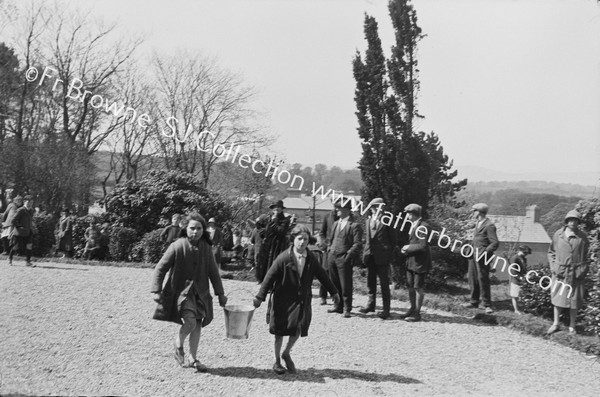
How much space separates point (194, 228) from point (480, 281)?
6.01 metres

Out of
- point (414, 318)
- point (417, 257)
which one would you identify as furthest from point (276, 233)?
point (414, 318)

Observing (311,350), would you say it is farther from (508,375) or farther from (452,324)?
(452,324)

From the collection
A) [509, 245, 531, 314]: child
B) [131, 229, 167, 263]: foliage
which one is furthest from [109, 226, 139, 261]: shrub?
[509, 245, 531, 314]: child

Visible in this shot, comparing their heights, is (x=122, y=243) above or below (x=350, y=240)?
below

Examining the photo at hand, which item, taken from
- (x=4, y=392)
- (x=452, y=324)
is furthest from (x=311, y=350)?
(x=4, y=392)

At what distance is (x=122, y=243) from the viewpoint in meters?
16.4

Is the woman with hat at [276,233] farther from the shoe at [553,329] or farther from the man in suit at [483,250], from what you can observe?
the shoe at [553,329]

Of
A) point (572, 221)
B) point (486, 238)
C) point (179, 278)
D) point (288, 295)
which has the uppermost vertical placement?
point (572, 221)

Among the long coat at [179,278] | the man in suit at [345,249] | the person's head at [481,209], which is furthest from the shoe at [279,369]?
the person's head at [481,209]

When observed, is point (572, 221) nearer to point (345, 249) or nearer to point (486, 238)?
point (486, 238)

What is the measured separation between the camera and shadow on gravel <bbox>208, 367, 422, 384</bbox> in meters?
5.80

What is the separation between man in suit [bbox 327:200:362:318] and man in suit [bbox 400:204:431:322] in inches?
32.9

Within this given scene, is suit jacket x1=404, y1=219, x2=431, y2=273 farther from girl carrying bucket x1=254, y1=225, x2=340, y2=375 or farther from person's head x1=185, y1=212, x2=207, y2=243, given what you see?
person's head x1=185, y1=212, x2=207, y2=243

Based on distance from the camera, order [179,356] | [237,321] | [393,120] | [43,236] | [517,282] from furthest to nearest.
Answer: [43,236] → [393,120] → [517,282] → [179,356] → [237,321]
